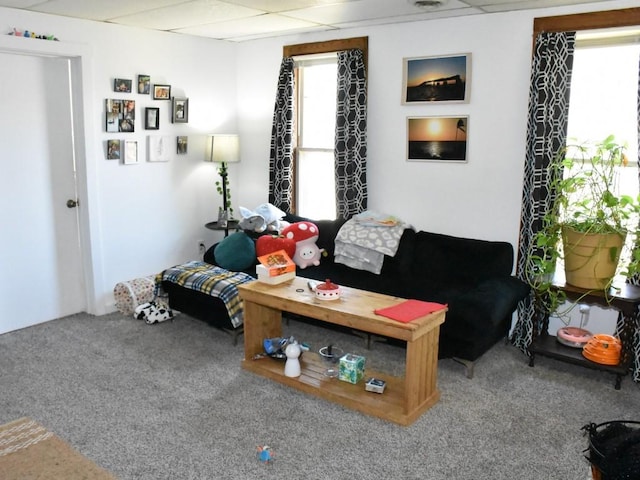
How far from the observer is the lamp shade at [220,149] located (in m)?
5.32

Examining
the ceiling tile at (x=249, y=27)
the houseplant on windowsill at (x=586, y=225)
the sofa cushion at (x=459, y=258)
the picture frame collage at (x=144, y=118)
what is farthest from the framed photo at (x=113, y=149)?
the houseplant on windowsill at (x=586, y=225)

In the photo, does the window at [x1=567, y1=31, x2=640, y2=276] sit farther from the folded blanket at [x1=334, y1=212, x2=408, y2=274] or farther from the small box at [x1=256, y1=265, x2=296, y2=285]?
the small box at [x1=256, y1=265, x2=296, y2=285]

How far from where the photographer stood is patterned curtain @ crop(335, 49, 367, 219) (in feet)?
15.6

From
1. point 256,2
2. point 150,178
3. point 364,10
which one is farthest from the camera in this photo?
point 150,178

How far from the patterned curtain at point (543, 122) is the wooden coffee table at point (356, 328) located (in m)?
1.08

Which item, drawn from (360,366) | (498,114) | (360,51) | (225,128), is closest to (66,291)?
(225,128)

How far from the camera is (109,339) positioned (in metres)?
4.29

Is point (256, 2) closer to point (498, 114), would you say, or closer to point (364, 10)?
point (364, 10)

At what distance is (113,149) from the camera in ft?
15.5

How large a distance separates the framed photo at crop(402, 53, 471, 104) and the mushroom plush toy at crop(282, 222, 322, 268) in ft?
4.26

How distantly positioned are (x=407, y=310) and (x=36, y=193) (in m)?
3.02

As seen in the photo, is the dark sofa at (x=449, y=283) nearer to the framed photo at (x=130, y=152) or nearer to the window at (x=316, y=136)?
the window at (x=316, y=136)

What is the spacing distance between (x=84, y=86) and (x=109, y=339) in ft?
6.35

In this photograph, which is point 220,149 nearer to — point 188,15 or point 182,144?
point 182,144
